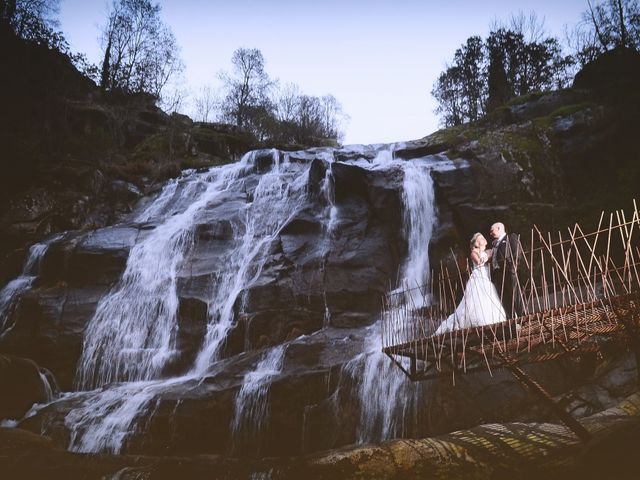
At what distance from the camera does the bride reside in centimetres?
569

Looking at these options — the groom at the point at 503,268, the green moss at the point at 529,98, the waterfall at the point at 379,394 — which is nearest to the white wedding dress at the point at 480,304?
the groom at the point at 503,268

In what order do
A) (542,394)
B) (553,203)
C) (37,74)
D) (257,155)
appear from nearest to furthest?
(542,394) → (553,203) → (257,155) → (37,74)

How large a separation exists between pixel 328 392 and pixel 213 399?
233 centimetres

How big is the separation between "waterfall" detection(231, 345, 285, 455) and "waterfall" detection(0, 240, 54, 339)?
30.3 ft

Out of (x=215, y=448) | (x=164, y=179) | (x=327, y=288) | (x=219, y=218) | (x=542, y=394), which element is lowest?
(x=215, y=448)

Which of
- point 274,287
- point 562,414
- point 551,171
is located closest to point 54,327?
point 274,287

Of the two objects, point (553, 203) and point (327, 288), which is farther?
point (553, 203)

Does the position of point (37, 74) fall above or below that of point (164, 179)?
above

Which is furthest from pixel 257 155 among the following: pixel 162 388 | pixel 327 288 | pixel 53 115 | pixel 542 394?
pixel 542 394

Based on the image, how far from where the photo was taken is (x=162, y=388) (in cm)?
942

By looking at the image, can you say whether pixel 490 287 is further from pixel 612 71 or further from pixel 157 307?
pixel 612 71

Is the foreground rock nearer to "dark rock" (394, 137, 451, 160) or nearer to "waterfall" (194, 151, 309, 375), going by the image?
"waterfall" (194, 151, 309, 375)

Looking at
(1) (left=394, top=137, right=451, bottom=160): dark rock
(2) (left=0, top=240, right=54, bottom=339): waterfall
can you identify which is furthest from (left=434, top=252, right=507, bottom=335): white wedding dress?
(2) (left=0, top=240, right=54, bottom=339): waterfall

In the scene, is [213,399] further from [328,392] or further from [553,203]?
[553,203]
